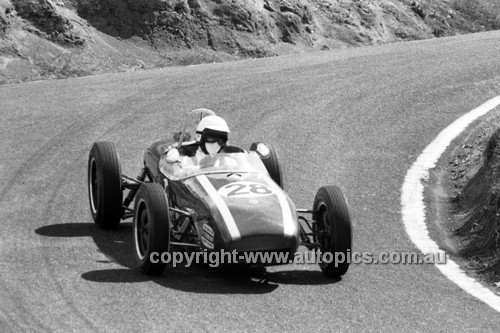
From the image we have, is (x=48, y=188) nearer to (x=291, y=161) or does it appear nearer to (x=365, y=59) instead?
(x=291, y=161)

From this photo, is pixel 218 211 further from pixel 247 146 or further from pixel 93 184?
pixel 247 146

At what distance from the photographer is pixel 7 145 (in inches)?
555

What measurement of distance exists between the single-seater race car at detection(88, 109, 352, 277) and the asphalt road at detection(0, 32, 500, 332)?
0.94 ft

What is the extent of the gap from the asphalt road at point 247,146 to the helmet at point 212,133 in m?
1.29

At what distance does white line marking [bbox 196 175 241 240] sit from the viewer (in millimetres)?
8875

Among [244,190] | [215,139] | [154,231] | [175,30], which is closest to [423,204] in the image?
[215,139]

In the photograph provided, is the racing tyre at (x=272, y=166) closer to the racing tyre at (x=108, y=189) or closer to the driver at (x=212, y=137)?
the driver at (x=212, y=137)

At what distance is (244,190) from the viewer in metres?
9.46

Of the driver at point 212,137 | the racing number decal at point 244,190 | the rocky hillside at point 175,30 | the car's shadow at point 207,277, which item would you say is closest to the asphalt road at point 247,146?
the car's shadow at point 207,277

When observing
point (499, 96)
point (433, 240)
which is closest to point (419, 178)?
point (433, 240)

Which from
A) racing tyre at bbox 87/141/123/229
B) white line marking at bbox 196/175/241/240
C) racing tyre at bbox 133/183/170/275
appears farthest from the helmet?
racing tyre at bbox 133/183/170/275

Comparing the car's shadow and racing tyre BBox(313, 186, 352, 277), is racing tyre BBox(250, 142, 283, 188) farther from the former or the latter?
the car's shadow

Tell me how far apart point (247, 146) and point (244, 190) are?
490 centimetres

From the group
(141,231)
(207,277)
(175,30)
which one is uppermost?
(141,231)
